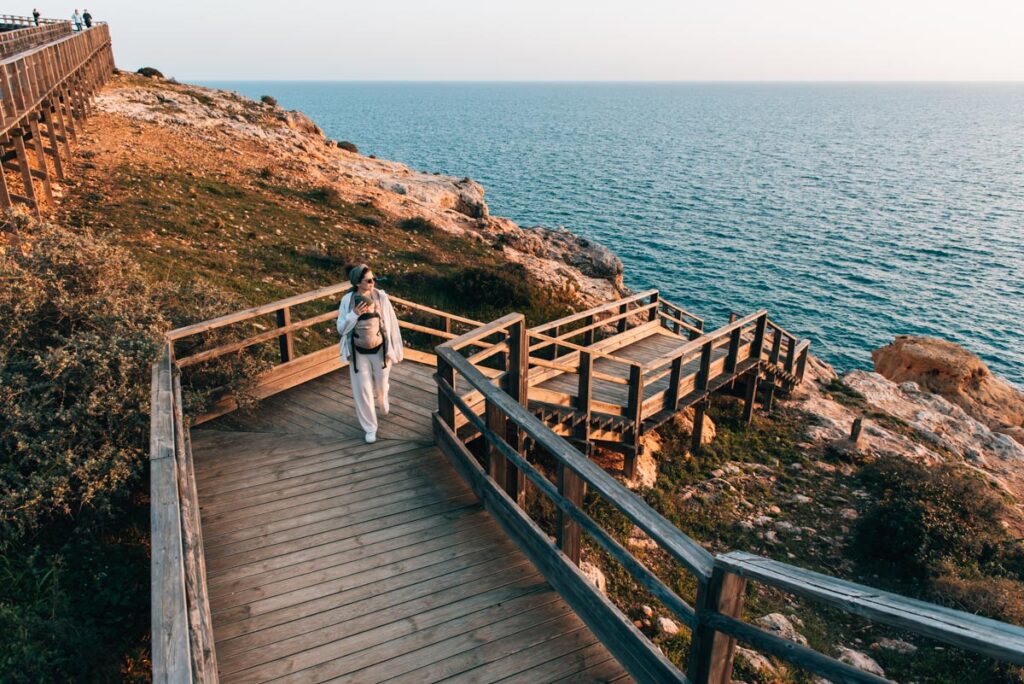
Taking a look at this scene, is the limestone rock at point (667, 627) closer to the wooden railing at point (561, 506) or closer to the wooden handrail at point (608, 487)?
the wooden railing at point (561, 506)

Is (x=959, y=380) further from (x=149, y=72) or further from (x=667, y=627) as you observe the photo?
(x=149, y=72)

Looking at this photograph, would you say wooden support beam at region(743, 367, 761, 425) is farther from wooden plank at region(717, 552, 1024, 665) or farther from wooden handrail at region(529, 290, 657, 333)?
wooden plank at region(717, 552, 1024, 665)

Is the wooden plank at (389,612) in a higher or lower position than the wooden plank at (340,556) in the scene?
higher

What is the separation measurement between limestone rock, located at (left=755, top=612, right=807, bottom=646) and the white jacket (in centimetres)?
647

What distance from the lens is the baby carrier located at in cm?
751

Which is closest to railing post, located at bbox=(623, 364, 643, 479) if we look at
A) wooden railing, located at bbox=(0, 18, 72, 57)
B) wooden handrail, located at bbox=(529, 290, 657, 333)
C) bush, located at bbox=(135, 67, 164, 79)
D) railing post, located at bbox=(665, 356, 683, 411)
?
railing post, located at bbox=(665, 356, 683, 411)

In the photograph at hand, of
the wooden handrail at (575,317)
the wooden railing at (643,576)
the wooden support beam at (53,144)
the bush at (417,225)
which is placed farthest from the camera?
the bush at (417,225)

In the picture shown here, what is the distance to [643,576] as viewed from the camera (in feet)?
13.7

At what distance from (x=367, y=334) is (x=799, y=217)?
190ft

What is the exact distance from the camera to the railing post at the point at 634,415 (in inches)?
484

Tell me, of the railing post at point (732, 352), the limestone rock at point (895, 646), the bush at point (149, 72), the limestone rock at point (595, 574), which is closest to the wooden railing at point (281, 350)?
the limestone rock at point (595, 574)

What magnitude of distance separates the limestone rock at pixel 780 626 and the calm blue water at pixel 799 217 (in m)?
24.0

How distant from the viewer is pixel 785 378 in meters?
18.8

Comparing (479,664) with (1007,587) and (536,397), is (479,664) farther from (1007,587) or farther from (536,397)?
(1007,587)
